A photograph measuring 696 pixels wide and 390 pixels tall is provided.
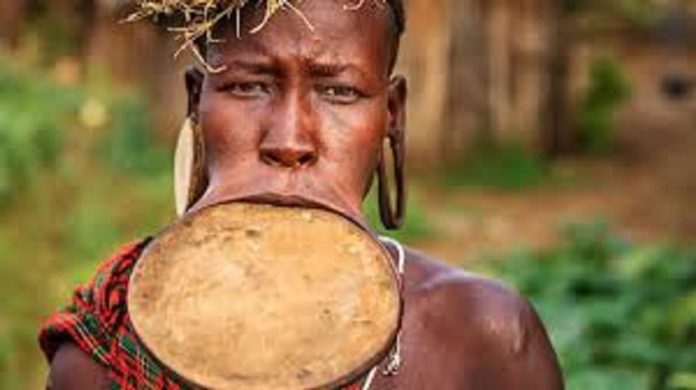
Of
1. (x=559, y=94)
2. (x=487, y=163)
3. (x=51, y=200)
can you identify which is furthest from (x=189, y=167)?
(x=559, y=94)

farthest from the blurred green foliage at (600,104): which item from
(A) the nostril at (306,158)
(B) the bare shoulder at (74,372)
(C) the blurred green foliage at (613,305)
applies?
(A) the nostril at (306,158)

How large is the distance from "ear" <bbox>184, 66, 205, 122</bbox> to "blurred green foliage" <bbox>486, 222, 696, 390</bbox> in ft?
9.60

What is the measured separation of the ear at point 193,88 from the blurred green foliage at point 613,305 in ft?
9.60

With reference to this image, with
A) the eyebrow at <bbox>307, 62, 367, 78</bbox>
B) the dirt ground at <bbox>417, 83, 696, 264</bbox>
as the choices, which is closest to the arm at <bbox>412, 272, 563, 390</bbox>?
the eyebrow at <bbox>307, 62, 367, 78</bbox>

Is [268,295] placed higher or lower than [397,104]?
lower

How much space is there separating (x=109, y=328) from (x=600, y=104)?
1356 cm

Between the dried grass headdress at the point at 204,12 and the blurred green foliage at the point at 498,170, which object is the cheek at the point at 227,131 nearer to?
the dried grass headdress at the point at 204,12

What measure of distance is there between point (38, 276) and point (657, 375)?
2.48 meters

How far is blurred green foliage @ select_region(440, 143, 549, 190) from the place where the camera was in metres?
13.1

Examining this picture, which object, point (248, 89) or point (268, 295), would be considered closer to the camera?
point (268, 295)

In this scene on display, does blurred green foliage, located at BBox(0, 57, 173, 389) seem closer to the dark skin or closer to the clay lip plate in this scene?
the dark skin

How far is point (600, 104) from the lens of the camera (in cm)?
1516

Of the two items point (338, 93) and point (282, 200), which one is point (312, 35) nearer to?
point (338, 93)

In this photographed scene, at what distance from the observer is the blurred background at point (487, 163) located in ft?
20.5
